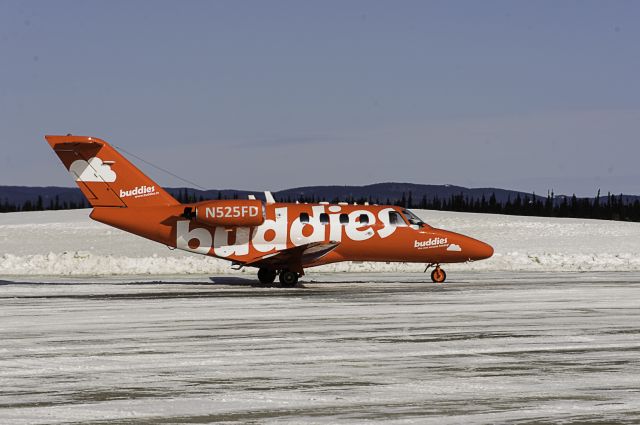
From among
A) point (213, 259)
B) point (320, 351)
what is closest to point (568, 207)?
point (213, 259)

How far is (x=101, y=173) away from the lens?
28.9 meters

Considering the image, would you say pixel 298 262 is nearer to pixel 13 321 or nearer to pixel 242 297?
pixel 242 297

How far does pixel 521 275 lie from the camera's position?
115 ft

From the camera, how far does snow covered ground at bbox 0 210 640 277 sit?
36.4 m

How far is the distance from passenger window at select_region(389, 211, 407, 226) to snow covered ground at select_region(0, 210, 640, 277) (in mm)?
7890

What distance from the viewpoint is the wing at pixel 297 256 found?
29.0 m

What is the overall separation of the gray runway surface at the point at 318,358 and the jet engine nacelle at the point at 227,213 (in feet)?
14.2

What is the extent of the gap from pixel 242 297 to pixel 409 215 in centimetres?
907

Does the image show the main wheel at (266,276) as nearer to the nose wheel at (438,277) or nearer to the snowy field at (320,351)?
the snowy field at (320,351)

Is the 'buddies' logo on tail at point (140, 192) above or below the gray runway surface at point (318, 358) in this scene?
above

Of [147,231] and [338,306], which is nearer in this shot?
[338,306]

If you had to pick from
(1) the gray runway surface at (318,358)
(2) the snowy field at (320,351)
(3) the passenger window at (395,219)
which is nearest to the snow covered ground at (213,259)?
(2) the snowy field at (320,351)

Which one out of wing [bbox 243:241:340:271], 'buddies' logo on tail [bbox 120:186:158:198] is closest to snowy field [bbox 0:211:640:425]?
wing [bbox 243:241:340:271]

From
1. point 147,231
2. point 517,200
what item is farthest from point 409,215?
point 517,200
